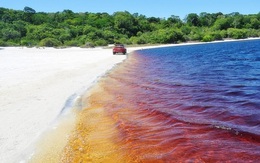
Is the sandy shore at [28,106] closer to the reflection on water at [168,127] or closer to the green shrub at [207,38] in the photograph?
the reflection on water at [168,127]

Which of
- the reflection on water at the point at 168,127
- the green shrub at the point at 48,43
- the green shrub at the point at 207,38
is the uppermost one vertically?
the green shrub at the point at 48,43

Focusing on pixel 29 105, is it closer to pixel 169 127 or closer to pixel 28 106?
pixel 28 106

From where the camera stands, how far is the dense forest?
9594 cm

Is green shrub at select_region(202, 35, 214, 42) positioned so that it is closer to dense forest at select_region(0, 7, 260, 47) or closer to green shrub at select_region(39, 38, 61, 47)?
dense forest at select_region(0, 7, 260, 47)

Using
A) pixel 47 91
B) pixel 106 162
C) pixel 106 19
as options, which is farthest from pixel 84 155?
pixel 106 19

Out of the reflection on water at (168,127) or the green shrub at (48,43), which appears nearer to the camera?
the reflection on water at (168,127)

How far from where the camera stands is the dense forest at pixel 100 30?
315ft

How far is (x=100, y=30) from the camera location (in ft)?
373

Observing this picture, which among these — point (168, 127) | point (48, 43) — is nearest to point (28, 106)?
point (168, 127)

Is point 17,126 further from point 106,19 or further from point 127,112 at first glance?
point 106,19

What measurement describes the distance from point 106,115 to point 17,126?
10.6 ft

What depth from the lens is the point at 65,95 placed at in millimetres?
13828

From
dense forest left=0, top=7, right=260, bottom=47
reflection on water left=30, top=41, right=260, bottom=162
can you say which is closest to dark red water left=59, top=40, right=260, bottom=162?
reflection on water left=30, top=41, right=260, bottom=162

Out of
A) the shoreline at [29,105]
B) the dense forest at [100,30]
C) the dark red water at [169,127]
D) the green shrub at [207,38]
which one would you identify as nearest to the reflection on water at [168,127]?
the dark red water at [169,127]
